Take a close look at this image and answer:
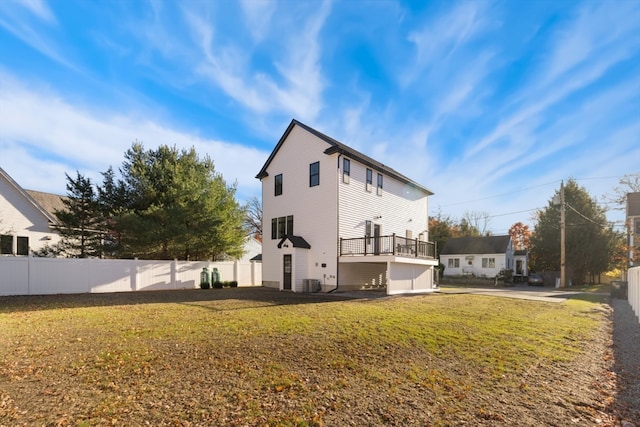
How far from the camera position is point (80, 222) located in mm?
18875

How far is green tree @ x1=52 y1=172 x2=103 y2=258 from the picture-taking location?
1867cm

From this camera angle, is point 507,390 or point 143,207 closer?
point 507,390

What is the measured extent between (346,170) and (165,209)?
11406 mm

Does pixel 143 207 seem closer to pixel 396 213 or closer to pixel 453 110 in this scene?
pixel 396 213

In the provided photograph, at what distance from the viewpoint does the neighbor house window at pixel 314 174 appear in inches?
704

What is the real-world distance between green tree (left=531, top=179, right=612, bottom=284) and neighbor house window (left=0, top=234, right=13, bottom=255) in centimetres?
4399

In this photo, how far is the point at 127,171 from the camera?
815 inches

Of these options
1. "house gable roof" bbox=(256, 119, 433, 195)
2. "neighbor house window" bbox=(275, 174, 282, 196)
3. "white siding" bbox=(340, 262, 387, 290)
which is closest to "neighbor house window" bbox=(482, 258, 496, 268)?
"house gable roof" bbox=(256, 119, 433, 195)

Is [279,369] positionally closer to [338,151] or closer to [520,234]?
[338,151]

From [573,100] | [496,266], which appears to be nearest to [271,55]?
Result: [573,100]

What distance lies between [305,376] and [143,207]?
19429mm

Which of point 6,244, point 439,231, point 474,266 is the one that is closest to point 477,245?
point 474,266

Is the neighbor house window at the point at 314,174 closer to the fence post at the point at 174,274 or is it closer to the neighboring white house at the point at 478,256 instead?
the fence post at the point at 174,274

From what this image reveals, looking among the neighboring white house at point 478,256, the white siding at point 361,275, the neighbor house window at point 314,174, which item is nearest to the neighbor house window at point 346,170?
the neighbor house window at point 314,174
